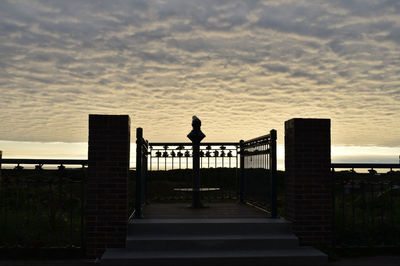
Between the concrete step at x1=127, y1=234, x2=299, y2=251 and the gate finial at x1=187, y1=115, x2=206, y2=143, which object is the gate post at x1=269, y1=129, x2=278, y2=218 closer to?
the concrete step at x1=127, y1=234, x2=299, y2=251

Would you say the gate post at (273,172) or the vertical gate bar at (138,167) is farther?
the gate post at (273,172)

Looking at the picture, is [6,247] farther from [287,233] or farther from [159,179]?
[159,179]

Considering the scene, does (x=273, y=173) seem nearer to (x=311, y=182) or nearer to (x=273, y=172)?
(x=273, y=172)

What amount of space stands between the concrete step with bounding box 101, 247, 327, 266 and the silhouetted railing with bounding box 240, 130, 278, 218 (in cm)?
137

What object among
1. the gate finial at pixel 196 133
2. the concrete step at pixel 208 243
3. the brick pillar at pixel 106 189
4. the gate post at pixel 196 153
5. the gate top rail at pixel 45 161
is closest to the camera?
the concrete step at pixel 208 243

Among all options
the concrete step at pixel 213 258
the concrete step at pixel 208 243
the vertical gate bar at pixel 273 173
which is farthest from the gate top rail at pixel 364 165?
the concrete step at pixel 213 258

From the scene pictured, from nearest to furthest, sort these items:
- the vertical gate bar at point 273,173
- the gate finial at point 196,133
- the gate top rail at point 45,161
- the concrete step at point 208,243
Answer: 1. the concrete step at point 208,243
2. the gate top rail at point 45,161
3. the vertical gate bar at point 273,173
4. the gate finial at point 196,133

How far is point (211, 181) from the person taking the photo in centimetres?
1422

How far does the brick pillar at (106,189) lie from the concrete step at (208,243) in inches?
14.7

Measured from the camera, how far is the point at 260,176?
930 centimetres

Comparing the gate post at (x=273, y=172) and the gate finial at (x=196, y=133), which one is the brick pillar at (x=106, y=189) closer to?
the gate post at (x=273, y=172)

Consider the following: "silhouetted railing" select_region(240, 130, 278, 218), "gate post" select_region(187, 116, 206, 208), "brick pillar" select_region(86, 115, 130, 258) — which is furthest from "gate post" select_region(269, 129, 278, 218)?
"brick pillar" select_region(86, 115, 130, 258)

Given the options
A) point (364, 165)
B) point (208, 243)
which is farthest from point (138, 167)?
point (364, 165)

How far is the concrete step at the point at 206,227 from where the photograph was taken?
722 centimetres
